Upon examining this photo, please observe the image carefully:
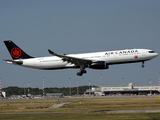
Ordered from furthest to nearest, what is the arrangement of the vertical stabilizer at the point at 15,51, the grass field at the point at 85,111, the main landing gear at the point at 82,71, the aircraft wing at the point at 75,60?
the vertical stabilizer at the point at 15,51 < the main landing gear at the point at 82,71 < the aircraft wing at the point at 75,60 < the grass field at the point at 85,111

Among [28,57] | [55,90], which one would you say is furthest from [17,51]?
[55,90]

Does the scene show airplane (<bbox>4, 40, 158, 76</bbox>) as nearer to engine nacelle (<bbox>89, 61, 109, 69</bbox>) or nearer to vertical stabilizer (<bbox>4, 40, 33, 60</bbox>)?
engine nacelle (<bbox>89, 61, 109, 69</bbox>)

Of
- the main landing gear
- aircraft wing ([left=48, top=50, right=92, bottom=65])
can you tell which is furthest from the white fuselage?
the main landing gear

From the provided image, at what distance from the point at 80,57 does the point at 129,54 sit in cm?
1072

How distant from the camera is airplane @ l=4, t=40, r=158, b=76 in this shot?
54.4m

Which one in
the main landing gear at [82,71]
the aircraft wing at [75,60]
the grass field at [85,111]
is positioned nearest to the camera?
the grass field at [85,111]

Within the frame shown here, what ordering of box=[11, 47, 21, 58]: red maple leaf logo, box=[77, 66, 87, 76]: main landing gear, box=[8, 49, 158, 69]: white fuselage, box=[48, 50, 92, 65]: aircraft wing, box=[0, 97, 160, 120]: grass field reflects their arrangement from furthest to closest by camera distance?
box=[11, 47, 21, 58]: red maple leaf logo < box=[77, 66, 87, 76]: main landing gear < box=[48, 50, 92, 65]: aircraft wing < box=[8, 49, 158, 69]: white fuselage < box=[0, 97, 160, 120]: grass field

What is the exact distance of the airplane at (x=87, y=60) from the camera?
178 ft

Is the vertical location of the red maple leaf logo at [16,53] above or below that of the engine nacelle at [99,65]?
above

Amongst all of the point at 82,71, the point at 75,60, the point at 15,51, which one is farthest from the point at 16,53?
the point at 82,71

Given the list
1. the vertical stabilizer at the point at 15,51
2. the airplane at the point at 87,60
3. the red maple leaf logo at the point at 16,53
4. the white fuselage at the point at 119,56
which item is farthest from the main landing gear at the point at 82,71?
the red maple leaf logo at the point at 16,53

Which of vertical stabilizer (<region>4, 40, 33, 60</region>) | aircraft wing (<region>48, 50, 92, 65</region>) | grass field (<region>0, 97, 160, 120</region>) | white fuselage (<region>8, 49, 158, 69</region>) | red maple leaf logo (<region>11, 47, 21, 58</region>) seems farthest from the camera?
red maple leaf logo (<region>11, 47, 21, 58</region>)

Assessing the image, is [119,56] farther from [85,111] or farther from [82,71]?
[85,111]

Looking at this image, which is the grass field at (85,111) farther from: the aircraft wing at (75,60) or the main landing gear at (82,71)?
the aircraft wing at (75,60)
